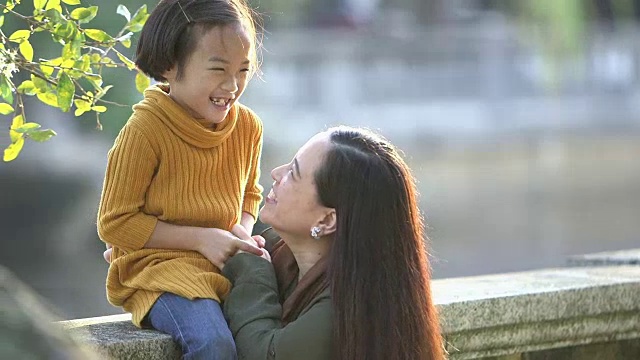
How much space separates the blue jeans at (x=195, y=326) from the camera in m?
2.62

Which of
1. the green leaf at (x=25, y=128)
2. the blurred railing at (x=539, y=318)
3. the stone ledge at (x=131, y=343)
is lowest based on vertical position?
the blurred railing at (x=539, y=318)

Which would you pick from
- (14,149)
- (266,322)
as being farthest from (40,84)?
(266,322)

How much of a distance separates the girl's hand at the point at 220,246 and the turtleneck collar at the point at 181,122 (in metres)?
0.20

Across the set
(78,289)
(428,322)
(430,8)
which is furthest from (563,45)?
(430,8)

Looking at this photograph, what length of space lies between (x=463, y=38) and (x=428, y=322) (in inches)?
629

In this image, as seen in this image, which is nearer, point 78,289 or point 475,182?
point 78,289

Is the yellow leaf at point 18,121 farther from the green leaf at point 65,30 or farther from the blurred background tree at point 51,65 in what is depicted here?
the green leaf at point 65,30

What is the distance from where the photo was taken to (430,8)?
2019 centimetres

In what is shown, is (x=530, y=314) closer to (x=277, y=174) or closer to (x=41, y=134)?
(x=277, y=174)

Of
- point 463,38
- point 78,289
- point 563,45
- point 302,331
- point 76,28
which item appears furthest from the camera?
point 463,38

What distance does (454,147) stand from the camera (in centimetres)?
1933

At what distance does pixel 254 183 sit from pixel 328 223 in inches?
15.0

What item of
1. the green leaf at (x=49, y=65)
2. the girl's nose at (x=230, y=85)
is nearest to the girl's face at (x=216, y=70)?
the girl's nose at (x=230, y=85)

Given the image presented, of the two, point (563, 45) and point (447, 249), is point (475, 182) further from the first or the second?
point (563, 45)
